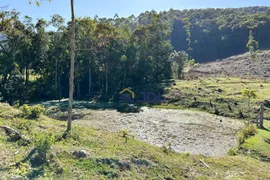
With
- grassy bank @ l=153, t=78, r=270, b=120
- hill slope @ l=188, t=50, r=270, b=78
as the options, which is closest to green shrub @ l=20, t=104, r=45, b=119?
grassy bank @ l=153, t=78, r=270, b=120

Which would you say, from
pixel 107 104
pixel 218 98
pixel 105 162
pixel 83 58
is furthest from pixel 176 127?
pixel 83 58

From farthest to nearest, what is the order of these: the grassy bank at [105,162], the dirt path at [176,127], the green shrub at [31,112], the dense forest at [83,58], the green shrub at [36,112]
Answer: the dense forest at [83,58] → the dirt path at [176,127] → the green shrub at [36,112] → the green shrub at [31,112] → the grassy bank at [105,162]

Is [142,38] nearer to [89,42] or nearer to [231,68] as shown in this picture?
[89,42]

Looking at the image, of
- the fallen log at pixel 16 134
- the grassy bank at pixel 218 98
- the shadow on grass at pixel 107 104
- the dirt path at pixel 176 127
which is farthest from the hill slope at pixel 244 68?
the fallen log at pixel 16 134

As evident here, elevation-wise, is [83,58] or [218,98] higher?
[83,58]

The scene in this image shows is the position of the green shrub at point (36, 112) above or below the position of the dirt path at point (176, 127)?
above

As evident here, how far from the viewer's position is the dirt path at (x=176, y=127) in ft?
64.7

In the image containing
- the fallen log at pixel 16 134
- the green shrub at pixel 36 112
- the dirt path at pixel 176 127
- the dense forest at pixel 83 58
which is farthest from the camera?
the dense forest at pixel 83 58

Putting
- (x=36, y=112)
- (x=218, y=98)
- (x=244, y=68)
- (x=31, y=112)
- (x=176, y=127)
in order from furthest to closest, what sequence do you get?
1. (x=244, y=68)
2. (x=218, y=98)
3. (x=176, y=127)
4. (x=36, y=112)
5. (x=31, y=112)

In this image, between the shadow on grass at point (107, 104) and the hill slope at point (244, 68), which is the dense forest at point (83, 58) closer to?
the shadow on grass at point (107, 104)

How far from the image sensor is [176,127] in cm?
2491

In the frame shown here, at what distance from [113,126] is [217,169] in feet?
43.4

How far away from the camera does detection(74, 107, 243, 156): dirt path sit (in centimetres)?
1971

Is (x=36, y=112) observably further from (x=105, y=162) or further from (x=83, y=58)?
(x=83, y=58)
